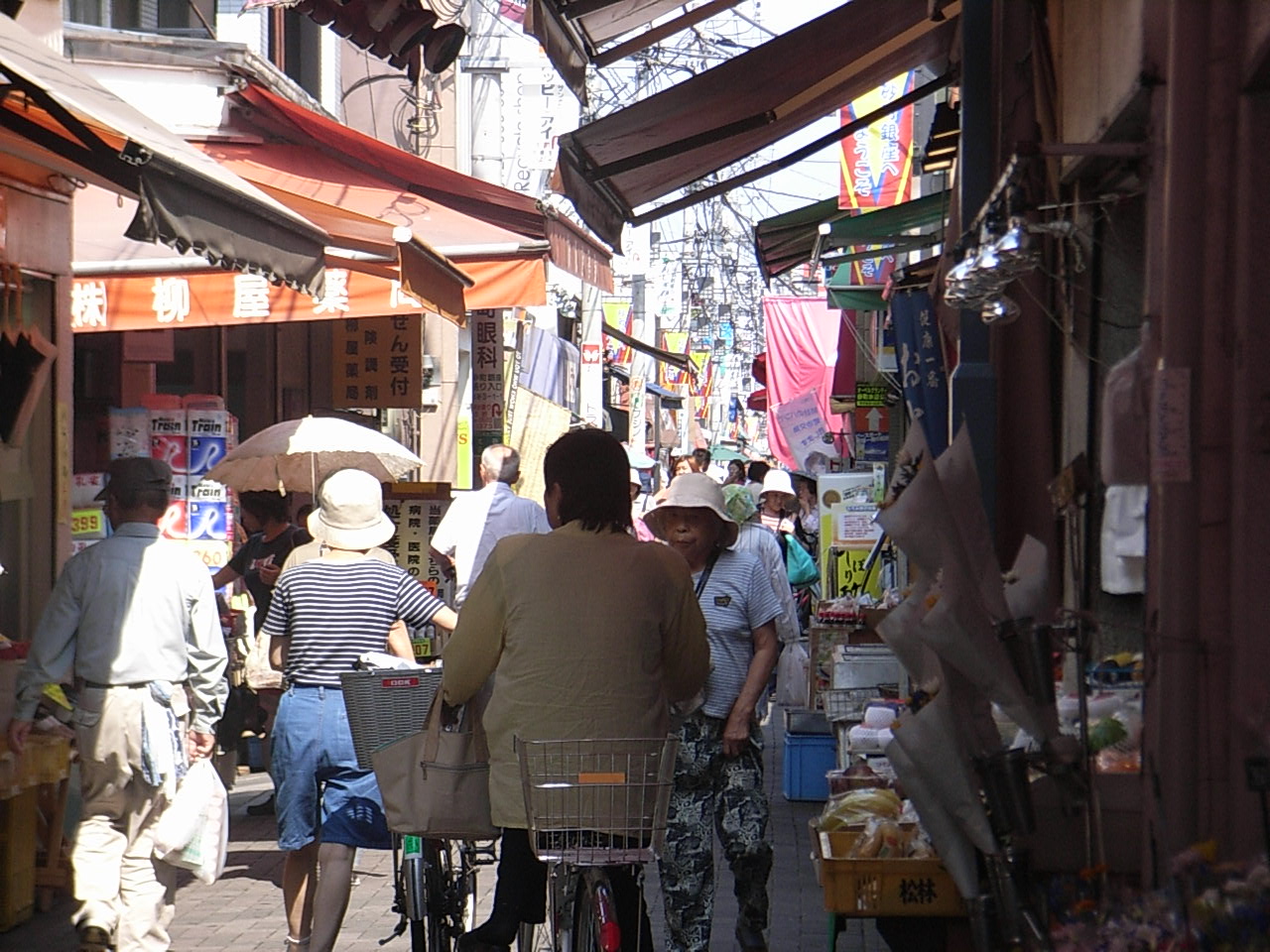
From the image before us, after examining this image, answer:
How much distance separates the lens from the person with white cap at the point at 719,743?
6.84 metres

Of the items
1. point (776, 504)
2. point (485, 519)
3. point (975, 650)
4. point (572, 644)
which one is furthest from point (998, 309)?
point (776, 504)

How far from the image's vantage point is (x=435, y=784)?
527 centimetres

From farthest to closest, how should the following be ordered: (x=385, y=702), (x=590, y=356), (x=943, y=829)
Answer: (x=590, y=356), (x=385, y=702), (x=943, y=829)

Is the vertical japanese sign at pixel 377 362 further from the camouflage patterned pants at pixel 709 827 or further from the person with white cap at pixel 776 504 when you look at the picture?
the camouflage patterned pants at pixel 709 827

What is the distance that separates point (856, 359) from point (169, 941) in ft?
53.0

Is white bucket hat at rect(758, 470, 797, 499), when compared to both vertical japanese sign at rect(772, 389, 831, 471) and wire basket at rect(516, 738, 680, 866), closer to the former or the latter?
vertical japanese sign at rect(772, 389, 831, 471)

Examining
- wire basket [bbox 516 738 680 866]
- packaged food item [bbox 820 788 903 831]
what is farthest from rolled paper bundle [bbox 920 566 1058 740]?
packaged food item [bbox 820 788 903 831]

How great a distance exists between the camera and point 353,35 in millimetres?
11297

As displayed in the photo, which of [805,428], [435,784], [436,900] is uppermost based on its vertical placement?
[805,428]

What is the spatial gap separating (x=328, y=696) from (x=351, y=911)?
6.40 feet

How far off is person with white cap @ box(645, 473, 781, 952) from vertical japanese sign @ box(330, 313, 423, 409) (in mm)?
10111

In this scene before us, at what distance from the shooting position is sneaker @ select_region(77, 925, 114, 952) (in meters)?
7.13

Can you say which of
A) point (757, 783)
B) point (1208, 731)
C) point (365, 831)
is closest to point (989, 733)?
point (1208, 731)

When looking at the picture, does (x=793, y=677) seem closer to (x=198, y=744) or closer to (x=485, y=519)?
(x=485, y=519)
